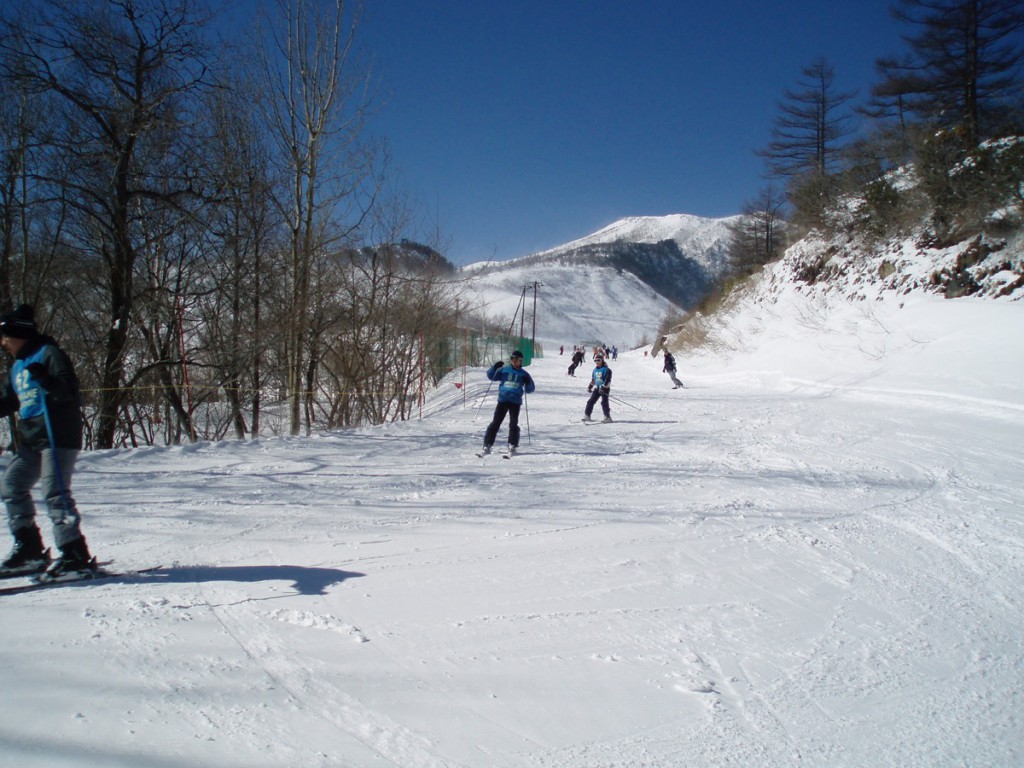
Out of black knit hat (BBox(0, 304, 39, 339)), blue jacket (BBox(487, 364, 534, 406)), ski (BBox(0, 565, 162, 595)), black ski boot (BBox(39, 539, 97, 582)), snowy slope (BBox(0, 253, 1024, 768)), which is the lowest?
snowy slope (BBox(0, 253, 1024, 768))

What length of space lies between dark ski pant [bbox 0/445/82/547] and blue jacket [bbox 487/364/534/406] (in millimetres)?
6306

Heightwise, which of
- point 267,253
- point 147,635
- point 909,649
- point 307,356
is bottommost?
point 909,649

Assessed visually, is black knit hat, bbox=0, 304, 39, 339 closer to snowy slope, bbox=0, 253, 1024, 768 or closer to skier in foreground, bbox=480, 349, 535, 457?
snowy slope, bbox=0, 253, 1024, 768

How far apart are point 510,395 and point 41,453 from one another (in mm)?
6445

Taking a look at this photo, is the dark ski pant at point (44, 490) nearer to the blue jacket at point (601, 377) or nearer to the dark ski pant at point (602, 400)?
the dark ski pant at point (602, 400)

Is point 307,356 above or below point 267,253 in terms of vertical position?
below

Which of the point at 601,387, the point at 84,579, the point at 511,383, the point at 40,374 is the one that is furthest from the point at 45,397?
the point at 601,387

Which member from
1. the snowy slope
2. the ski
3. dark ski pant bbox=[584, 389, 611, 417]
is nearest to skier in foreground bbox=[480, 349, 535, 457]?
the snowy slope

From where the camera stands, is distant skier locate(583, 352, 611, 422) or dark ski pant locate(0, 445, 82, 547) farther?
distant skier locate(583, 352, 611, 422)

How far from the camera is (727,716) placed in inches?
115

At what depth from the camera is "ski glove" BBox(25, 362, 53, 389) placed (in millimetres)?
4090

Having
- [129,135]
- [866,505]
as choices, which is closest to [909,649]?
[866,505]

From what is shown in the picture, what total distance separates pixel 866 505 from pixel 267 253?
1406 cm

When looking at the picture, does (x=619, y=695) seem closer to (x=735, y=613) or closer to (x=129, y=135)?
(x=735, y=613)
